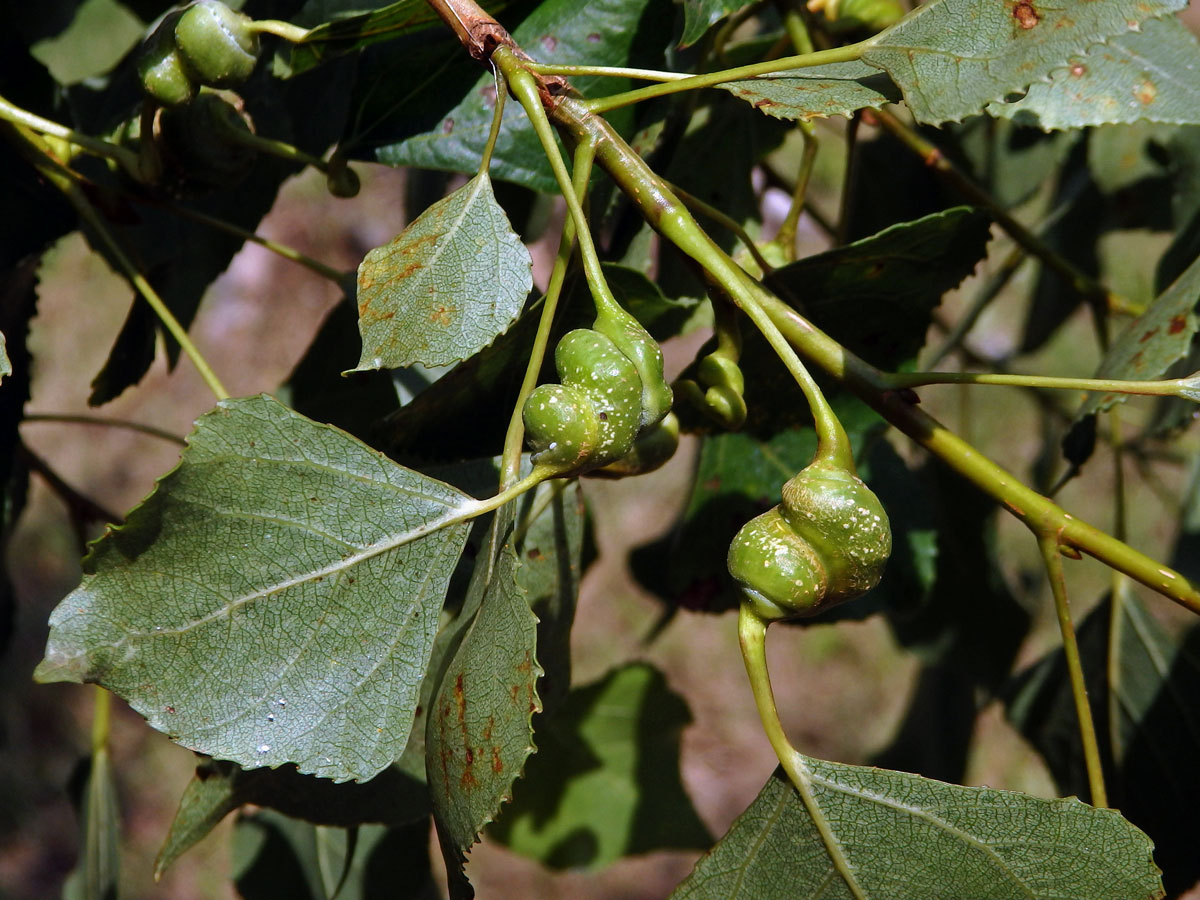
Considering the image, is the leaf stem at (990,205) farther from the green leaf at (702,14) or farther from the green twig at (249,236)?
the green twig at (249,236)

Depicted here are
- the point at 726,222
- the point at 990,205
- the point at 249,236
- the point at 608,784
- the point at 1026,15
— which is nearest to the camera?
the point at 1026,15

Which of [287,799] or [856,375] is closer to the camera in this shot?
[856,375]

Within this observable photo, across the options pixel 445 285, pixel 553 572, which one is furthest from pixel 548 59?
pixel 553 572

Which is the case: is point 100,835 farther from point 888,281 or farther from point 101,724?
point 888,281

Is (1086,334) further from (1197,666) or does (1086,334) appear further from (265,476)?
(265,476)

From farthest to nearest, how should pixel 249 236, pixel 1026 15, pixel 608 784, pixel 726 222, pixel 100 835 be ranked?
pixel 608 784
pixel 100 835
pixel 249 236
pixel 726 222
pixel 1026 15

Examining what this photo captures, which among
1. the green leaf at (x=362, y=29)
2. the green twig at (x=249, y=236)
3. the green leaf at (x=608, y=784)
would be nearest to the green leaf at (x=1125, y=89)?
the green leaf at (x=362, y=29)
